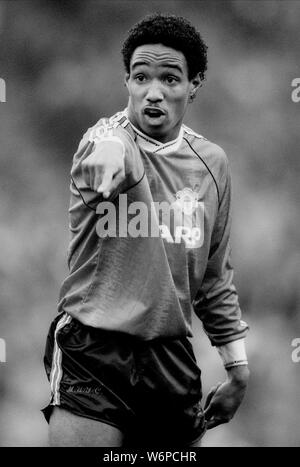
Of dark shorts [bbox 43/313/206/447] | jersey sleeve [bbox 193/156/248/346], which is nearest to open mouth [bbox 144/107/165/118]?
jersey sleeve [bbox 193/156/248/346]

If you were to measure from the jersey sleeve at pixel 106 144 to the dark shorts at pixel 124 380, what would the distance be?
0.32 metres

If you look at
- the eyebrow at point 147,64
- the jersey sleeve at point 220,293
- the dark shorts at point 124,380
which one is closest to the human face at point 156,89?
the eyebrow at point 147,64

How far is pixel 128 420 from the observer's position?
77.5 inches

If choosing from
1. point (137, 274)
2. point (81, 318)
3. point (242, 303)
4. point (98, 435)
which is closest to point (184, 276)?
point (137, 274)

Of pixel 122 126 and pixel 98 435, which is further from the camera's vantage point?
pixel 122 126

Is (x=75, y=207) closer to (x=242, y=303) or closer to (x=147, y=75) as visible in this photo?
(x=147, y=75)

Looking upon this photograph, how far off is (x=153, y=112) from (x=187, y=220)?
27cm

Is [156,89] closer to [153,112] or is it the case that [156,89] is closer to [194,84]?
[153,112]

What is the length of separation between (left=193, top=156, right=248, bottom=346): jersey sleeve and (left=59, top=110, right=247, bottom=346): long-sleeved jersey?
117 millimetres

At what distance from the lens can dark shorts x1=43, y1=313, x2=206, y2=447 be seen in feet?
6.39

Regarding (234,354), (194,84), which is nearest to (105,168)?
(194,84)

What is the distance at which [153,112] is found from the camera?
81.3 inches

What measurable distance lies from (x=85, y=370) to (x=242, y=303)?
2749 mm

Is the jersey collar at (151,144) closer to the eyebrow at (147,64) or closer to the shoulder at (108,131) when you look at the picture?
the shoulder at (108,131)
